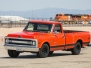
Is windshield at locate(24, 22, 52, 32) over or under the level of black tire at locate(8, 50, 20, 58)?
over

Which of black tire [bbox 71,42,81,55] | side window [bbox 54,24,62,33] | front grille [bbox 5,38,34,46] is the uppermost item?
side window [bbox 54,24,62,33]

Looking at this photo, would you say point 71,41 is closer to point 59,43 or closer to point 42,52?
point 59,43

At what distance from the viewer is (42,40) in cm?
1908

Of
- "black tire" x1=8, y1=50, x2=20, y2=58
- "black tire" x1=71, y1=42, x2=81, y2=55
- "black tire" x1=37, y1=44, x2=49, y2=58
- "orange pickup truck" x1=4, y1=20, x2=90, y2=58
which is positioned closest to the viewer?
"orange pickup truck" x1=4, y1=20, x2=90, y2=58

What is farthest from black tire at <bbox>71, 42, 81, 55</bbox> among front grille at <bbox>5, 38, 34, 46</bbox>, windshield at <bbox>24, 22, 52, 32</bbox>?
front grille at <bbox>5, 38, 34, 46</bbox>

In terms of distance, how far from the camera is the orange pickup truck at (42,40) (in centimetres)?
1895

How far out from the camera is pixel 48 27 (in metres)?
20.5

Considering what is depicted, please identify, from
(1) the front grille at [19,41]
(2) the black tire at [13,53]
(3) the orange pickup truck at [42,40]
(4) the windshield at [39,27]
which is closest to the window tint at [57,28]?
(3) the orange pickup truck at [42,40]

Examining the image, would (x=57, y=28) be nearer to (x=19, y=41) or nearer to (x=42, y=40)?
(x=42, y=40)

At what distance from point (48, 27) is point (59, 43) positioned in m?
1.00

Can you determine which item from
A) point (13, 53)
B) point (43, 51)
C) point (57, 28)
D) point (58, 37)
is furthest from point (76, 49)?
point (13, 53)

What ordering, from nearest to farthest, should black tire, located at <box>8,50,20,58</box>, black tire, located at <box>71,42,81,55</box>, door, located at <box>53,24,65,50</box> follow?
black tire, located at <box>8,50,20,58</box>
door, located at <box>53,24,65,50</box>
black tire, located at <box>71,42,81,55</box>

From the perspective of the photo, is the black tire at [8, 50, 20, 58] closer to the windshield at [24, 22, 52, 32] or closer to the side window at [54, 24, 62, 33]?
the windshield at [24, 22, 52, 32]

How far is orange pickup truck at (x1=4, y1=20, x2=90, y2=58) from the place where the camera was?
19.0 m
